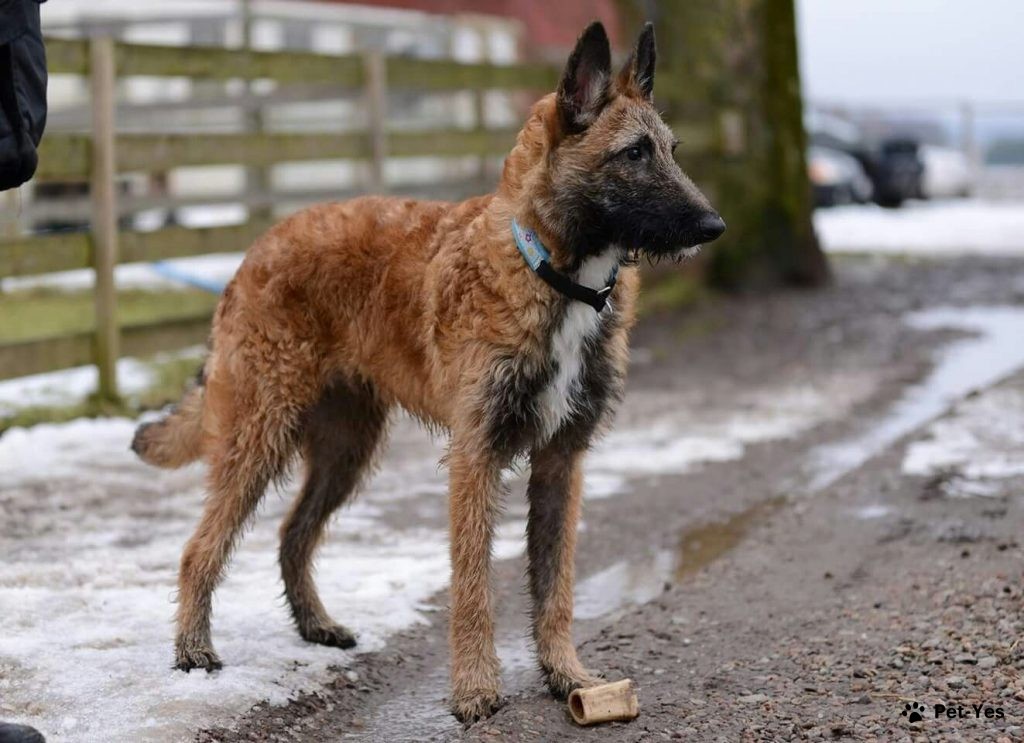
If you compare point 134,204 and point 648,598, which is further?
point 134,204

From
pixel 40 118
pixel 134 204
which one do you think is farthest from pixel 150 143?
pixel 40 118

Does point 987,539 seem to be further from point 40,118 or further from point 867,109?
point 867,109

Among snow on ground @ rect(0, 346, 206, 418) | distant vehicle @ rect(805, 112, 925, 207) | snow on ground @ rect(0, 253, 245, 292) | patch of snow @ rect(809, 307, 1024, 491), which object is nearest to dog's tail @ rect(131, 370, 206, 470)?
snow on ground @ rect(0, 346, 206, 418)

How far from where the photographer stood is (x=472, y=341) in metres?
4.28

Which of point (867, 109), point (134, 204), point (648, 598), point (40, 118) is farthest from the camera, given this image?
point (867, 109)

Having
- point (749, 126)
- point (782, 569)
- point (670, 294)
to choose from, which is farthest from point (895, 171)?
point (782, 569)

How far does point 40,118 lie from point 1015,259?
13006mm

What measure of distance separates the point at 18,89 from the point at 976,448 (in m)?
5.24

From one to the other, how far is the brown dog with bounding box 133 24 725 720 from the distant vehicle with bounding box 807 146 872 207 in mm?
17926

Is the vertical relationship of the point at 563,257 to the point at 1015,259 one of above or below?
above

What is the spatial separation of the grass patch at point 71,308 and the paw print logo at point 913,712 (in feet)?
20.0

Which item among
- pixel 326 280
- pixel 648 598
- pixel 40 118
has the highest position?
pixel 40 118

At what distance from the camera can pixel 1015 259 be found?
1491 cm

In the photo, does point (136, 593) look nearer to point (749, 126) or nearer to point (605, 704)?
point (605, 704)
